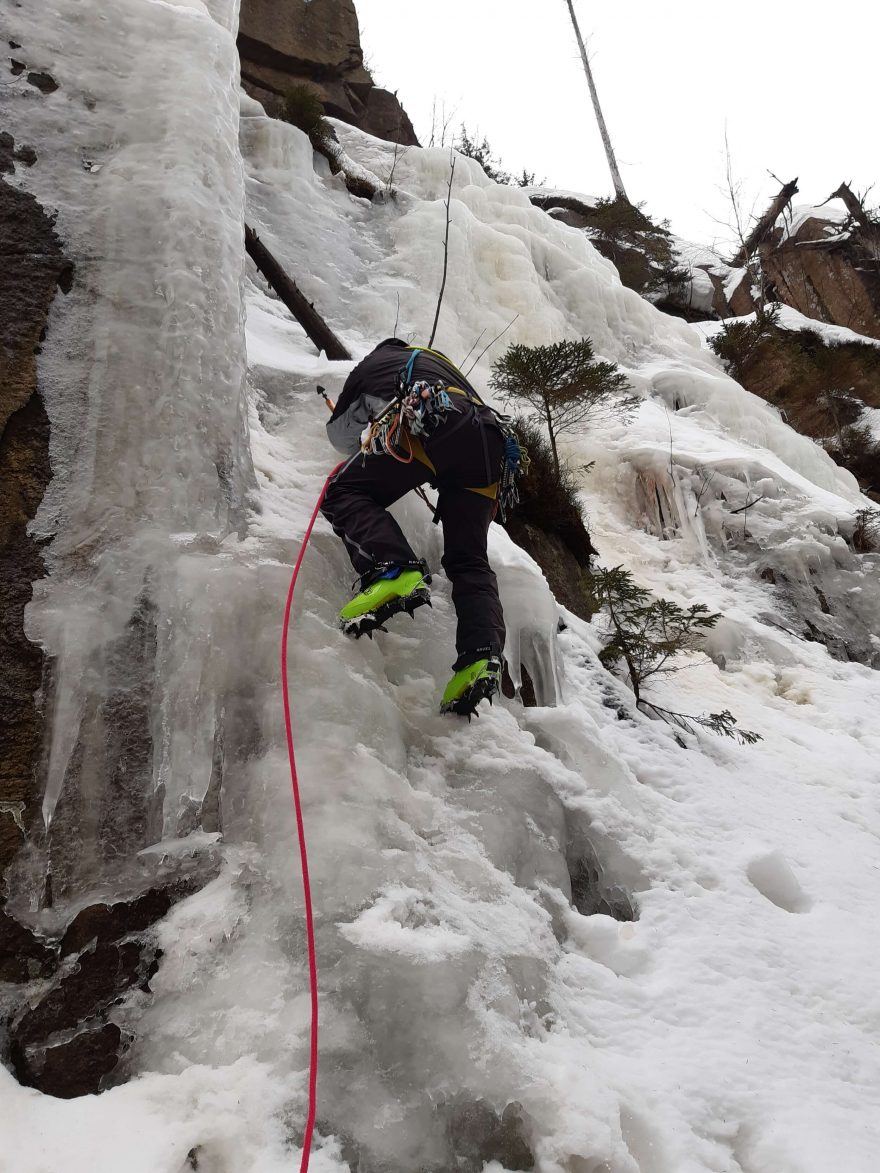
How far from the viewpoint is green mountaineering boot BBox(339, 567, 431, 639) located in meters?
2.16

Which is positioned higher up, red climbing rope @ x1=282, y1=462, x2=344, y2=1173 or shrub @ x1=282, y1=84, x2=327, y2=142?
shrub @ x1=282, y1=84, x2=327, y2=142

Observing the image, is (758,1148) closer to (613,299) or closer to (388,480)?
(388,480)

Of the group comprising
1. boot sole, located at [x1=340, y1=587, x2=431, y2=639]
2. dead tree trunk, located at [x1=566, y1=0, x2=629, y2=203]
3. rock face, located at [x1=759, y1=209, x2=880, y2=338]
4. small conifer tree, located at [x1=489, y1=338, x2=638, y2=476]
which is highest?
dead tree trunk, located at [x1=566, y1=0, x2=629, y2=203]

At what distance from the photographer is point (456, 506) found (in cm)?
261

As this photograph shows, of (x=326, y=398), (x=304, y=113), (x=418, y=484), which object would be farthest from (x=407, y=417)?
(x=304, y=113)

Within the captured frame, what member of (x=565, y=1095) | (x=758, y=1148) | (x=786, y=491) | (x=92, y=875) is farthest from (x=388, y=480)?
(x=786, y=491)

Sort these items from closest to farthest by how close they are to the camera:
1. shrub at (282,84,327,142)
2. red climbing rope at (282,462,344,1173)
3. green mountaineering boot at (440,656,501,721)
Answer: red climbing rope at (282,462,344,1173) → green mountaineering boot at (440,656,501,721) → shrub at (282,84,327,142)

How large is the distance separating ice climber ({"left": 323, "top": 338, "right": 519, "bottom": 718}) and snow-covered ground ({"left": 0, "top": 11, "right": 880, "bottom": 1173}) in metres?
0.18

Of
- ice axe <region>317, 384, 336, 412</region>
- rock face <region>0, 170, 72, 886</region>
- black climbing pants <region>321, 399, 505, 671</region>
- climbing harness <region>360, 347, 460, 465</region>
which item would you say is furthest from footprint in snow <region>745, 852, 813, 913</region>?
ice axe <region>317, 384, 336, 412</region>

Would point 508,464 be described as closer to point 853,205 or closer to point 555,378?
point 555,378

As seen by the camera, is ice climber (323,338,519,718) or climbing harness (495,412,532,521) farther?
climbing harness (495,412,532,521)

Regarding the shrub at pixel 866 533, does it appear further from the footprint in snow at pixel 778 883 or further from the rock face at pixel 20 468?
the rock face at pixel 20 468

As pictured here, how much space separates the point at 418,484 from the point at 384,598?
0.66 meters

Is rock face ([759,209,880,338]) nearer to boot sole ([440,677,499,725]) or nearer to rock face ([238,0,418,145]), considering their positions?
rock face ([238,0,418,145])
